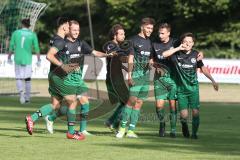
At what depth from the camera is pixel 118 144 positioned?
1389 centimetres

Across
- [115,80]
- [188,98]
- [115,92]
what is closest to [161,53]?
[188,98]

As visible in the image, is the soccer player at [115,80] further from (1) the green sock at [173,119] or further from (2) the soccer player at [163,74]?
(1) the green sock at [173,119]

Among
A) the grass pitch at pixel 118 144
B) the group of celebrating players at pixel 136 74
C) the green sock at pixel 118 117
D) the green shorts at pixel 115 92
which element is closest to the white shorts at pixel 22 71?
the grass pitch at pixel 118 144

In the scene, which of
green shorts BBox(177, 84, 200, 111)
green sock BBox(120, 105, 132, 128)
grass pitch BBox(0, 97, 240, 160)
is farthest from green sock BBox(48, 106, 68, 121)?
green shorts BBox(177, 84, 200, 111)

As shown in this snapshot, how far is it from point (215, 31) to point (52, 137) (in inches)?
1667

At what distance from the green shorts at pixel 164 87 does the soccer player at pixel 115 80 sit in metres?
1.00

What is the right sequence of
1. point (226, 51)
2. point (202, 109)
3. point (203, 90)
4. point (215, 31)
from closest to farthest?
1. point (202, 109)
2. point (203, 90)
3. point (226, 51)
4. point (215, 31)

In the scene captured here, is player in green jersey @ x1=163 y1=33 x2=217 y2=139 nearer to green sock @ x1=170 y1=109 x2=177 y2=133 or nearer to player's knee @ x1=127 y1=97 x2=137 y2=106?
green sock @ x1=170 y1=109 x2=177 y2=133

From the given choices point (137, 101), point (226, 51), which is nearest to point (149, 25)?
point (137, 101)

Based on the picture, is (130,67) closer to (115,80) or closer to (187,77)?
(187,77)

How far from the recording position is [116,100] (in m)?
16.6

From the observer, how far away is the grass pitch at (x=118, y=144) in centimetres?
1229

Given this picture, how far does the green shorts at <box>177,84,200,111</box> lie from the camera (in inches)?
602

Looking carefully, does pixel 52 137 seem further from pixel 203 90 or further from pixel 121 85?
pixel 203 90
